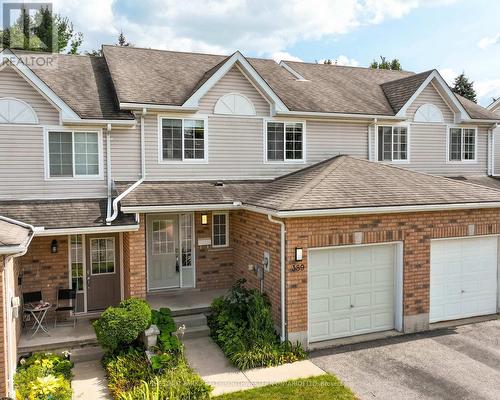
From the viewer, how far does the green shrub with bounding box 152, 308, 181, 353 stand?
31.5 ft

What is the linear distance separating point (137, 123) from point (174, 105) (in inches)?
49.2

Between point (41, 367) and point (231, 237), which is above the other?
point (231, 237)

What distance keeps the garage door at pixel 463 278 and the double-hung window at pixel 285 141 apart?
17.9 feet

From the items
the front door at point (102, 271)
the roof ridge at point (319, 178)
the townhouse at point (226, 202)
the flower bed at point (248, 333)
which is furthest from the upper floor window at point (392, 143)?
the front door at point (102, 271)

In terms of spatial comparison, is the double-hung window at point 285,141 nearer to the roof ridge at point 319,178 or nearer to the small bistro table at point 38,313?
the roof ridge at point 319,178

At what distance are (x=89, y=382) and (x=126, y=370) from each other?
0.84m

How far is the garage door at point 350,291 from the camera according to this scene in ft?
35.3

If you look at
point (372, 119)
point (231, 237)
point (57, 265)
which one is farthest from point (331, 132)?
point (57, 265)

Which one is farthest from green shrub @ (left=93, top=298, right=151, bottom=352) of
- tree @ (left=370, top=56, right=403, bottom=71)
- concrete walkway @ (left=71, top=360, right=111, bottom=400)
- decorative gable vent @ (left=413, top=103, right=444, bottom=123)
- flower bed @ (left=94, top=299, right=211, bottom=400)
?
tree @ (left=370, top=56, right=403, bottom=71)

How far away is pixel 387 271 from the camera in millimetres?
11594

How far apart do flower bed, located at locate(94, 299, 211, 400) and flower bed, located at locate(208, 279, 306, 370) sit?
1200 millimetres

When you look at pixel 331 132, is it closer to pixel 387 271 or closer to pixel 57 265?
pixel 387 271

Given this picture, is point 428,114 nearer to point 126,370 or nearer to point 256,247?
point 256,247

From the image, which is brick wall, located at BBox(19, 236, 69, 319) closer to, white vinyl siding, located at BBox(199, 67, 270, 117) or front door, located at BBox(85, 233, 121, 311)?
front door, located at BBox(85, 233, 121, 311)
